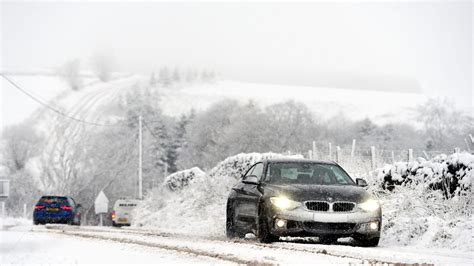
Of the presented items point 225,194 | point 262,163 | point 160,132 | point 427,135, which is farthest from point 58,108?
point 262,163

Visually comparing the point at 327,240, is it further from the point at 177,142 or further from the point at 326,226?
the point at 177,142

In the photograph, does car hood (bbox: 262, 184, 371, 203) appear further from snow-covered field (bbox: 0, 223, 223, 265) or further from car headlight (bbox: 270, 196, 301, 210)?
snow-covered field (bbox: 0, 223, 223, 265)

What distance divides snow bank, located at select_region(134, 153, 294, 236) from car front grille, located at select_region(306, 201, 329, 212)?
738cm

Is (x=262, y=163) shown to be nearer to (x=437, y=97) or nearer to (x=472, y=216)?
(x=472, y=216)

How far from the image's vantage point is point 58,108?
120 metres

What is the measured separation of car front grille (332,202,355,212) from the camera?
43.0ft

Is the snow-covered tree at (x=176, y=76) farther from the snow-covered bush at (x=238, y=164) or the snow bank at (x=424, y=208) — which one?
the snow bank at (x=424, y=208)

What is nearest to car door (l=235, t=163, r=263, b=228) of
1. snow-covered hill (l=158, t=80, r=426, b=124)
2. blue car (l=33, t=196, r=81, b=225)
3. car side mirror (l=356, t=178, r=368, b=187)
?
car side mirror (l=356, t=178, r=368, b=187)

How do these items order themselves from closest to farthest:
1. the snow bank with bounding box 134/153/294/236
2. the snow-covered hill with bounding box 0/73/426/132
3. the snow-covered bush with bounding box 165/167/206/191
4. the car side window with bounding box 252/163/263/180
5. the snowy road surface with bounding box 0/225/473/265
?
1. the snowy road surface with bounding box 0/225/473/265
2. the car side window with bounding box 252/163/263/180
3. the snow bank with bounding box 134/153/294/236
4. the snow-covered bush with bounding box 165/167/206/191
5. the snow-covered hill with bounding box 0/73/426/132

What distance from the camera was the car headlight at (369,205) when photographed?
13.3 m

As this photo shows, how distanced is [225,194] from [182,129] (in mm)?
98002

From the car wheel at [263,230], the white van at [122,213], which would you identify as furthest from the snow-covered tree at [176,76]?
the car wheel at [263,230]

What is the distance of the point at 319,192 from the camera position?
13227mm

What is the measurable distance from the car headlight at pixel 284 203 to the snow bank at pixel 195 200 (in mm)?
7135
